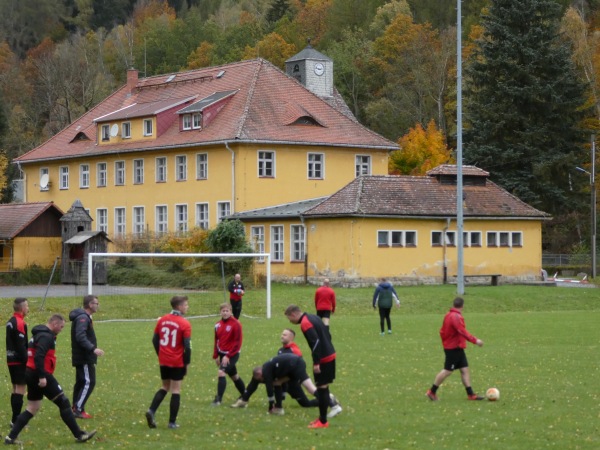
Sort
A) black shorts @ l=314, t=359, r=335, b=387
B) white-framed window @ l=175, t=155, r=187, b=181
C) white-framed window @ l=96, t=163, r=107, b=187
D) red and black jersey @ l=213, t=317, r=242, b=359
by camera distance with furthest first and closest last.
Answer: white-framed window @ l=96, t=163, r=107, b=187, white-framed window @ l=175, t=155, r=187, b=181, red and black jersey @ l=213, t=317, r=242, b=359, black shorts @ l=314, t=359, r=335, b=387

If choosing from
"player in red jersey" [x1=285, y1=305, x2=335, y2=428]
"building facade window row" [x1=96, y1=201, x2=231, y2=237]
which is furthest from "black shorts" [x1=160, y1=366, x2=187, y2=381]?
"building facade window row" [x1=96, y1=201, x2=231, y2=237]

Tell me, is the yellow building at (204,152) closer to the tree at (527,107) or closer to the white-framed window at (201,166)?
the white-framed window at (201,166)

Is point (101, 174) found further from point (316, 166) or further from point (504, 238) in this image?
point (504, 238)

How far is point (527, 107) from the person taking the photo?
76.2 meters

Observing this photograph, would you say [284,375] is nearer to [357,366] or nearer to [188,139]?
[357,366]

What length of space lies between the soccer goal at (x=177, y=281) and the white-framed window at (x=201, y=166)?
15.6m

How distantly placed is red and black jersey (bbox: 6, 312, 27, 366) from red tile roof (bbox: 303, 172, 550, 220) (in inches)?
1438

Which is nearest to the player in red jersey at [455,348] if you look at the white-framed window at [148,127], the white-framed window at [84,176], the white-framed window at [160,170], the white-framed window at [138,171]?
the white-framed window at [160,170]

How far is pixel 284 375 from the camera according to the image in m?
19.8

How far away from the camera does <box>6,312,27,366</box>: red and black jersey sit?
57.8 ft

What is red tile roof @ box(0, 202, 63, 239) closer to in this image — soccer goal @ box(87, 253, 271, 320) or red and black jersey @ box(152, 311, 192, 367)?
soccer goal @ box(87, 253, 271, 320)

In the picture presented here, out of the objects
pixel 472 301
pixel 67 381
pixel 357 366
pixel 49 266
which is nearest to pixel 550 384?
pixel 357 366

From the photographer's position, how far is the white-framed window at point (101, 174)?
7181 cm

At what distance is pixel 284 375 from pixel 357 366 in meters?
6.62
